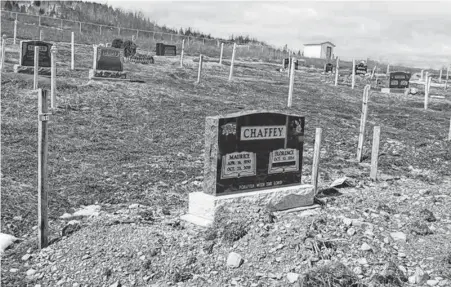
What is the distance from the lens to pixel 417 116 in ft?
75.4

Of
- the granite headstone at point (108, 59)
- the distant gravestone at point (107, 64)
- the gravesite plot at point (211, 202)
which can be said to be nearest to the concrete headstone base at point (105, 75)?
the distant gravestone at point (107, 64)

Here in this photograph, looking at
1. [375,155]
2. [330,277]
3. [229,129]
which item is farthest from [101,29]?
[330,277]

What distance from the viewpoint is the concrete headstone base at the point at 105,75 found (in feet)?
68.0

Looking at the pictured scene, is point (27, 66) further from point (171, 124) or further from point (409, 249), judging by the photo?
point (409, 249)

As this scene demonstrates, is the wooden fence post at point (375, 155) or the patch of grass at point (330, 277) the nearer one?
the patch of grass at point (330, 277)

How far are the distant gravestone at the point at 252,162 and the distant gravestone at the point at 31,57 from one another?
45.4 feet

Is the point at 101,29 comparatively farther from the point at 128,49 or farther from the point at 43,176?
the point at 43,176

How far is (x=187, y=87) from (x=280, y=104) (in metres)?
4.19

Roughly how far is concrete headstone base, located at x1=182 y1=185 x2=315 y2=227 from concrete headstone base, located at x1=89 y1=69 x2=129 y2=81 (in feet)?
45.9

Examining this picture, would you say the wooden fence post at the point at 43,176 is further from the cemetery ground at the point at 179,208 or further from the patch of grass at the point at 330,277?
the patch of grass at the point at 330,277

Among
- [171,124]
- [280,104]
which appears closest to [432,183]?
[171,124]

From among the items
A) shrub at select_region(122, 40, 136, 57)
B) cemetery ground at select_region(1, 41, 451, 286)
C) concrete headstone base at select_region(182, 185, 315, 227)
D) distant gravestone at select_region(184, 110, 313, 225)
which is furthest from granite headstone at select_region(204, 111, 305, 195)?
shrub at select_region(122, 40, 136, 57)

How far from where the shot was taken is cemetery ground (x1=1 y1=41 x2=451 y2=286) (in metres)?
6.01

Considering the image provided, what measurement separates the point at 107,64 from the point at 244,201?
586 inches
